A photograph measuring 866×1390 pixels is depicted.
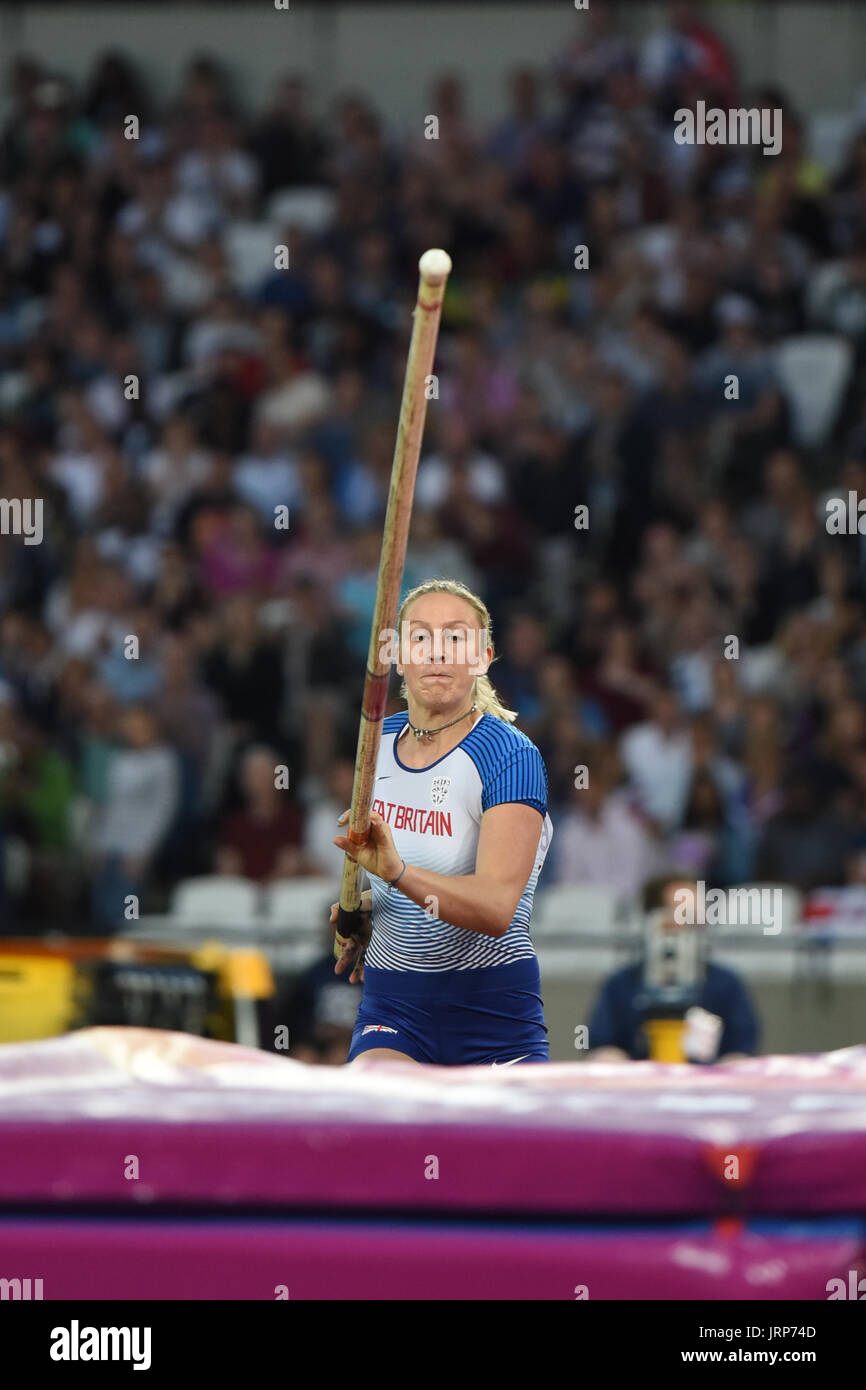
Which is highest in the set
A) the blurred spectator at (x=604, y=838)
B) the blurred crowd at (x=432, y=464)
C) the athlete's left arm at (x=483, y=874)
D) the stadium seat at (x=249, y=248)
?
the stadium seat at (x=249, y=248)

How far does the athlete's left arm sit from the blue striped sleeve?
2cm

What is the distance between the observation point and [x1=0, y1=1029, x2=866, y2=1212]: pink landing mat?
314 centimetres

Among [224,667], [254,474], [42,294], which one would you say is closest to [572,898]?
[224,667]

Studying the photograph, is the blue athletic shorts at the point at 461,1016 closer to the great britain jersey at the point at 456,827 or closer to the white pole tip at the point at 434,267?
the great britain jersey at the point at 456,827

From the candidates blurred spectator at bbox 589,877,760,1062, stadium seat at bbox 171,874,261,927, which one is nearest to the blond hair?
blurred spectator at bbox 589,877,760,1062

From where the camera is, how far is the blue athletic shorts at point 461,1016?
12.4 feet

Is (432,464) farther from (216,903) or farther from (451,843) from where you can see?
(451,843)

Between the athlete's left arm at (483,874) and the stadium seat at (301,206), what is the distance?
26.6 feet

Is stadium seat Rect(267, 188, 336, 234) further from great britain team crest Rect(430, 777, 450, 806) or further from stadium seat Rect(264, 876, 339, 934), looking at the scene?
great britain team crest Rect(430, 777, 450, 806)

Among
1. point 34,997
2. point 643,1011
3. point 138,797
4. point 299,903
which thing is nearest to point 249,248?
point 138,797

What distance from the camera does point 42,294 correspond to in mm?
11320

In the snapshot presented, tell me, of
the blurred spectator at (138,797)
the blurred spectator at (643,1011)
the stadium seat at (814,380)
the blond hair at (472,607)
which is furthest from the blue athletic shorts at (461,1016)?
the stadium seat at (814,380)

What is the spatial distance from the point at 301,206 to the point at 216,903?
5.03 metres

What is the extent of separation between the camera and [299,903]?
25.2 feet
